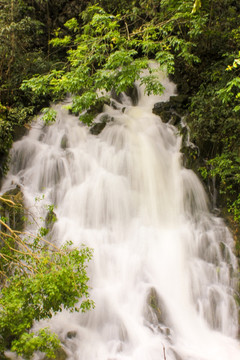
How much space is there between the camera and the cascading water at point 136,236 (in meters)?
4.76

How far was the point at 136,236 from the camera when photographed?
6.40 metres

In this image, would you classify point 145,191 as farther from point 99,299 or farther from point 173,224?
point 99,299

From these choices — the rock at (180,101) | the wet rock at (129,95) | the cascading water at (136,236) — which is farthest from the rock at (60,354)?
the wet rock at (129,95)

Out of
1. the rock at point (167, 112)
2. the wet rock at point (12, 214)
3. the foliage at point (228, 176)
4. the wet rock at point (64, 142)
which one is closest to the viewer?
the wet rock at point (12, 214)

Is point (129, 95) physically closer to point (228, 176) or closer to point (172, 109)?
point (172, 109)

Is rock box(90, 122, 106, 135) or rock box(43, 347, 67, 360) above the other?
rock box(90, 122, 106, 135)

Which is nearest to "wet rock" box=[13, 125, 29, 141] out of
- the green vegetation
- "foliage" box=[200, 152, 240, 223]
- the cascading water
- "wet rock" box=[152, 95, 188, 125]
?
the green vegetation

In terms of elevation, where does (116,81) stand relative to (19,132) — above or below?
above

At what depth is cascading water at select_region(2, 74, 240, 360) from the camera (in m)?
4.76

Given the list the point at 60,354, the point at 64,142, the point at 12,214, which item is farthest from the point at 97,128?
the point at 60,354

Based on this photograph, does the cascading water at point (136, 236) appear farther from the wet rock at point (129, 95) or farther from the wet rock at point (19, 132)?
the wet rock at point (129, 95)

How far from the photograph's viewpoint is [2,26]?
7871 millimetres

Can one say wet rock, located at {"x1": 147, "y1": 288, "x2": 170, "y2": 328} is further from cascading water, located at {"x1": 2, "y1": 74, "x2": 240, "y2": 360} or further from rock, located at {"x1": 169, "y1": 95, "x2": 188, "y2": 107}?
rock, located at {"x1": 169, "y1": 95, "x2": 188, "y2": 107}

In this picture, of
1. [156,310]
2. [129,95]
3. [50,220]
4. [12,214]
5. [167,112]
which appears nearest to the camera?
[156,310]
